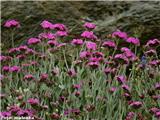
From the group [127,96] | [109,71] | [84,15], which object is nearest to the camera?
[127,96]

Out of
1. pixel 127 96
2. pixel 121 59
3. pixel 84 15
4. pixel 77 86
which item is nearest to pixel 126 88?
pixel 127 96

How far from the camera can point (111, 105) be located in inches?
180

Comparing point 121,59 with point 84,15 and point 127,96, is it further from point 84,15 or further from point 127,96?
point 84,15

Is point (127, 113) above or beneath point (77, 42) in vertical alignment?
beneath

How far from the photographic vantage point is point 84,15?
722cm

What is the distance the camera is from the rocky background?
6.57 metres

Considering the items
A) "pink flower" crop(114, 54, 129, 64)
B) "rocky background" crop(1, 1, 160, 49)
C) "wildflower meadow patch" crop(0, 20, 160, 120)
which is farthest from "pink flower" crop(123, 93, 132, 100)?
"rocky background" crop(1, 1, 160, 49)

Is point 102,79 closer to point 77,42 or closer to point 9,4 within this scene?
point 77,42

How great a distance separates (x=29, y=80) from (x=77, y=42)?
0.61 meters

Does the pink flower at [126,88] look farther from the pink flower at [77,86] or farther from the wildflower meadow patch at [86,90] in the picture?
the pink flower at [77,86]

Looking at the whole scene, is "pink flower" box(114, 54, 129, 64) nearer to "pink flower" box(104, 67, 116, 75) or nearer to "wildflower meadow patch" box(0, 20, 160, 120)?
"wildflower meadow patch" box(0, 20, 160, 120)

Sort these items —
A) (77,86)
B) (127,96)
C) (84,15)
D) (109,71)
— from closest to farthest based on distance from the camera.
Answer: (127,96) → (77,86) → (109,71) → (84,15)

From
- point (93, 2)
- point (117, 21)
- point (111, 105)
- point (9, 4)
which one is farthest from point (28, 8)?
point (111, 105)

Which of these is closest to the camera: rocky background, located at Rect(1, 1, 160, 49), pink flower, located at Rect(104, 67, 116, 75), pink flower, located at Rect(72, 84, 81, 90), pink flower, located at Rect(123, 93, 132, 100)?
pink flower, located at Rect(123, 93, 132, 100)
